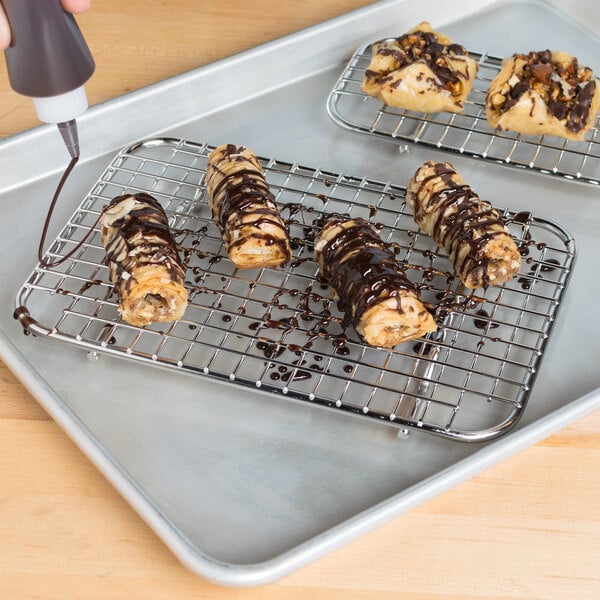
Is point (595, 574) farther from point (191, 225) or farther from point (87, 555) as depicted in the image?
point (191, 225)

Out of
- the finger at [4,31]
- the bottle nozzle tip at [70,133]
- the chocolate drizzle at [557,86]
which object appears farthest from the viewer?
the chocolate drizzle at [557,86]

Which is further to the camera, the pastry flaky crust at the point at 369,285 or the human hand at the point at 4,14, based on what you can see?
the pastry flaky crust at the point at 369,285

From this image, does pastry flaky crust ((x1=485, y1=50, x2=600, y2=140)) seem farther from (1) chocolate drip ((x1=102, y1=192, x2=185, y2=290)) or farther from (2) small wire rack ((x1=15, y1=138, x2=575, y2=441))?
(1) chocolate drip ((x1=102, y1=192, x2=185, y2=290))

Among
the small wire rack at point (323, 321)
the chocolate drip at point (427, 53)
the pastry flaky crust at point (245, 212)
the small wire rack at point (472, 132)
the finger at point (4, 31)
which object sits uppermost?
the chocolate drip at point (427, 53)

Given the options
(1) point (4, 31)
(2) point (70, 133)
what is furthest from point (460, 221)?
(1) point (4, 31)

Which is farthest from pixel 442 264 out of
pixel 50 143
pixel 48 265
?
pixel 50 143

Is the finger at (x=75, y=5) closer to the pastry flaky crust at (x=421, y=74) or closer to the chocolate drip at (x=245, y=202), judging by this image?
the chocolate drip at (x=245, y=202)

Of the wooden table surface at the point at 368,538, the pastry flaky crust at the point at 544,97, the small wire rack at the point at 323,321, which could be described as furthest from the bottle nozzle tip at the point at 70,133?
the pastry flaky crust at the point at 544,97

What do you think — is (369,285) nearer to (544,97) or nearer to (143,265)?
(143,265)
